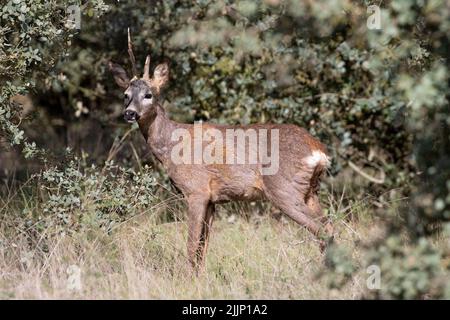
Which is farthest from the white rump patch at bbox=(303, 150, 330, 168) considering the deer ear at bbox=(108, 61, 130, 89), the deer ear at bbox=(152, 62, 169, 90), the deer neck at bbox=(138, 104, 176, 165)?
the deer ear at bbox=(108, 61, 130, 89)

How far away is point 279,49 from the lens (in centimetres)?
877

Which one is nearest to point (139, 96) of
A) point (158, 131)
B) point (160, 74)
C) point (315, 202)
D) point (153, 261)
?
point (158, 131)

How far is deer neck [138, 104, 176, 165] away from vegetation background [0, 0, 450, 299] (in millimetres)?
301

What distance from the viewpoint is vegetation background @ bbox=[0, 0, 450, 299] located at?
15.3 ft

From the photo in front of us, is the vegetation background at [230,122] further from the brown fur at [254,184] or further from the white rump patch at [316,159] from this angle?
the white rump patch at [316,159]

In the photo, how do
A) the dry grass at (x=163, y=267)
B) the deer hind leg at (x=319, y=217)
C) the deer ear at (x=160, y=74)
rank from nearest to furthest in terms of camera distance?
the dry grass at (x=163, y=267)
the deer hind leg at (x=319, y=217)
the deer ear at (x=160, y=74)

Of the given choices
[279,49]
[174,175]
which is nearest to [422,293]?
[174,175]

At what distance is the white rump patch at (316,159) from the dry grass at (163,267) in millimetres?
563

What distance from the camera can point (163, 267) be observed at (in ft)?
20.4

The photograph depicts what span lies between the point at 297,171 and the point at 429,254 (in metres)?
2.43

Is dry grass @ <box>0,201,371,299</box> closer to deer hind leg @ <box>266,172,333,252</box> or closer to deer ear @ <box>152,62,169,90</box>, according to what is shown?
deer hind leg @ <box>266,172,333,252</box>

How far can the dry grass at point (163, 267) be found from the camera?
17.4 feet

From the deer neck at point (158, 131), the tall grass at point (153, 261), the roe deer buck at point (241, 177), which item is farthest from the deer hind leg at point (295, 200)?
the deer neck at point (158, 131)
